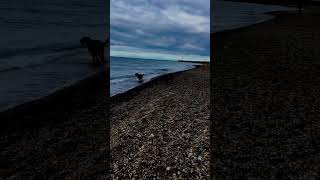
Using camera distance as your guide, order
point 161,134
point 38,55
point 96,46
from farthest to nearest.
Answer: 1. point 38,55
2. point 96,46
3. point 161,134

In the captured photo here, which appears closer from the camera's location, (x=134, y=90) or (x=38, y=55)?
(x=134, y=90)

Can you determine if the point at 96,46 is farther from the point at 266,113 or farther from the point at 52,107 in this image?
the point at 266,113

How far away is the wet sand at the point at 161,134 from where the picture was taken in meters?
6.21

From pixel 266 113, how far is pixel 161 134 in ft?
8.12

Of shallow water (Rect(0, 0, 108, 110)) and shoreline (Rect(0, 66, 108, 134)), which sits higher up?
shallow water (Rect(0, 0, 108, 110))

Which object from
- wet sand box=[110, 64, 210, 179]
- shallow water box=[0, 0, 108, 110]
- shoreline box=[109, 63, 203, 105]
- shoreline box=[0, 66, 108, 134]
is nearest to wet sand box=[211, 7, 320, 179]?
wet sand box=[110, 64, 210, 179]

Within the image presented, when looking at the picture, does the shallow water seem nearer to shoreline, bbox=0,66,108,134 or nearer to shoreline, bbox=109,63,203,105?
shoreline, bbox=0,66,108,134

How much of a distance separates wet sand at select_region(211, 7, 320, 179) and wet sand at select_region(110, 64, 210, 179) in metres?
0.29

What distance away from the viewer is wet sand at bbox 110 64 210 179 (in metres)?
6.21

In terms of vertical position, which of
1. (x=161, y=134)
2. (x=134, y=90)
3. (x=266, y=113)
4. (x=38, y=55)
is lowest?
(x=161, y=134)

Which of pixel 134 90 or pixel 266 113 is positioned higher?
pixel 134 90

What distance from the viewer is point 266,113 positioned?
8578 mm

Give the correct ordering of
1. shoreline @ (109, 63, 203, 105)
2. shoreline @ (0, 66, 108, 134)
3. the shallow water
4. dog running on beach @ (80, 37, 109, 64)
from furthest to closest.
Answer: dog running on beach @ (80, 37, 109, 64), the shallow water, shoreline @ (109, 63, 203, 105), shoreline @ (0, 66, 108, 134)

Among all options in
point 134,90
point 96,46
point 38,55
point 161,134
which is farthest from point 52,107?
point 38,55
